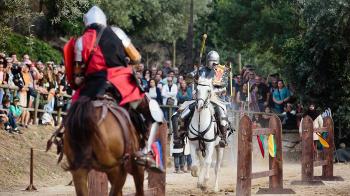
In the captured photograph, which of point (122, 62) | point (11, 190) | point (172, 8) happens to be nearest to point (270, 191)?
point (11, 190)

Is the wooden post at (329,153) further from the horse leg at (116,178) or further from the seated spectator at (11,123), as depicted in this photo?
the horse leg at (116,178)

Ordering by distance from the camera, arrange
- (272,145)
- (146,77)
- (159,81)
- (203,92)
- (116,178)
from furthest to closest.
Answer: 1. (146,77)
2. (159,81)
3. (203,92)
4. (272,145)
5. (116,178)

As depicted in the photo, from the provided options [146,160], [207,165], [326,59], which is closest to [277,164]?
[207,165]

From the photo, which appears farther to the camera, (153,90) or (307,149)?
(153,90)

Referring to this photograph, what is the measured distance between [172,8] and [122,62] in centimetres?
3829

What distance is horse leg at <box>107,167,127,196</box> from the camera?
36.9 feet

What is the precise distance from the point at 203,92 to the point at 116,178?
7.44m

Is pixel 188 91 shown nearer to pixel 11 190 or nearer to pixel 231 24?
pixel 11 190

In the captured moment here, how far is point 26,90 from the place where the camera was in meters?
24.8

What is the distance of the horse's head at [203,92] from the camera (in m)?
18.6

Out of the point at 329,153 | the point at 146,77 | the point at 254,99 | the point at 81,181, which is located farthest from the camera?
the point at 254,99

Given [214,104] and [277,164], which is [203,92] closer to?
[214,104]

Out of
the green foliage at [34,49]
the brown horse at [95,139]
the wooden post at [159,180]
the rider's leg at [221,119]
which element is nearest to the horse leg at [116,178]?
the brown horse at [95,139]

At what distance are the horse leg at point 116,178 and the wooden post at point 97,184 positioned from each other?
713 millimetres
